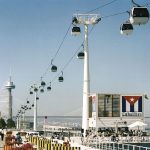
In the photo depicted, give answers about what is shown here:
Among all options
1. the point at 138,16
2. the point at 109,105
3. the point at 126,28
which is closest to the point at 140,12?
the point at 138,16

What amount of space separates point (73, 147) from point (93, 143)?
22.2 metres

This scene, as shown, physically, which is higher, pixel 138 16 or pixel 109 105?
pixel 109 105

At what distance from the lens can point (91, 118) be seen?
8150cm

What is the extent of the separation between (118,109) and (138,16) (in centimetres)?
6768

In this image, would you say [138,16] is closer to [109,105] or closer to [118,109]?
[109,105]

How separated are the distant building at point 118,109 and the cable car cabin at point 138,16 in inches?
2608

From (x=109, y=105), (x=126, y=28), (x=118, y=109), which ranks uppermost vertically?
(x=109, y=105)

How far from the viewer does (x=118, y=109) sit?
7988 centimetres

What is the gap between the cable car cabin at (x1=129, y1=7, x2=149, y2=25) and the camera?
12633 millimetres

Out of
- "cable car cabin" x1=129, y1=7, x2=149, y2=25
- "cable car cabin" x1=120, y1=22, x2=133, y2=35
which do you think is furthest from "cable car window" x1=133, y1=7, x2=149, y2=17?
"cable car cabin" x1=120, y1=22, x2=133, y2=35

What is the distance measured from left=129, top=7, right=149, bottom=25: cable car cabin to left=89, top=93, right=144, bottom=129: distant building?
6625 centimetres

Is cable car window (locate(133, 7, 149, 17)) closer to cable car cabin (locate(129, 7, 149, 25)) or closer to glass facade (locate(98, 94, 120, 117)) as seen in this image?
cable car cabin (locate(129, 7, 149, 25))

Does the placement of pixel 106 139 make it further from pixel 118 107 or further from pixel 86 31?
pixel 118 107

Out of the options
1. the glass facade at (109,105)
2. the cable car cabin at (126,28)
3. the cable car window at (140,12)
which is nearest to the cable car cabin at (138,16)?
the cable car window at (140,12)
